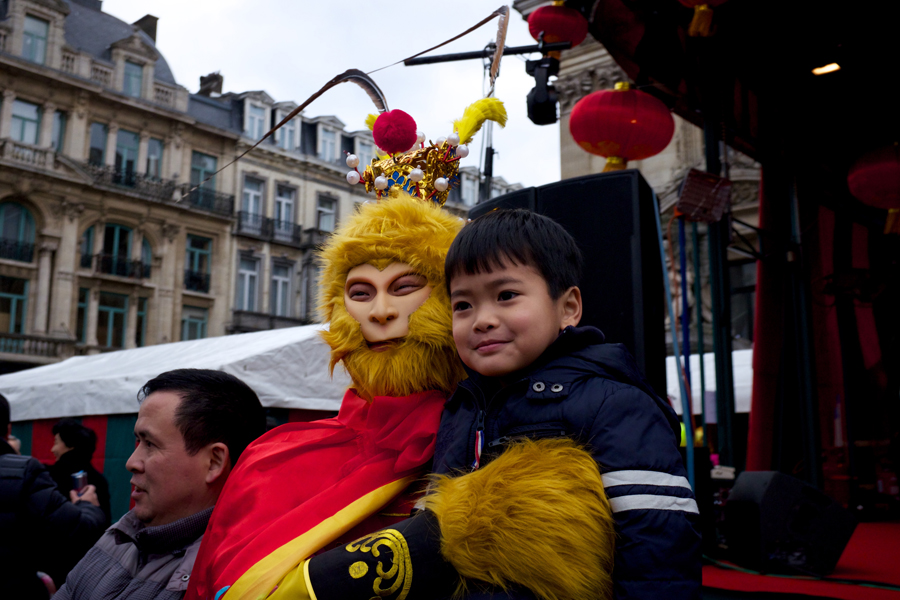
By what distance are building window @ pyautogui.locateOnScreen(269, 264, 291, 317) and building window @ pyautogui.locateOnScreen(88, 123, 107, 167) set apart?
607cm

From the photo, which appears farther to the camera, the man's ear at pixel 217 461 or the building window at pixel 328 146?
the building window at pixel 328 146

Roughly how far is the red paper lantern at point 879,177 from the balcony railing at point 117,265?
60.5ft

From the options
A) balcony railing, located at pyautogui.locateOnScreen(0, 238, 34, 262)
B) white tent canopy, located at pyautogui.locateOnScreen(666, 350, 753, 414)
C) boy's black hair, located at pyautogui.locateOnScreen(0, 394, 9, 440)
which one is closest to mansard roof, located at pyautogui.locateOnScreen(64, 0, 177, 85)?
balcony railing, located at pyautogui.locateOnScreen(0, 238, 34, 262)

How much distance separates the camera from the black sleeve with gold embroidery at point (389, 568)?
44.3 inches

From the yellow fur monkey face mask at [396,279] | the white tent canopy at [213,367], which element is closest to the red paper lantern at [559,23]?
the yellow fur monkey face mask at [396,279]

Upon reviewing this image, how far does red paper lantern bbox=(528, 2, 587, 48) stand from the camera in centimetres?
390

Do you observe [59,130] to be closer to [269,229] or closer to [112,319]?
[112,319]

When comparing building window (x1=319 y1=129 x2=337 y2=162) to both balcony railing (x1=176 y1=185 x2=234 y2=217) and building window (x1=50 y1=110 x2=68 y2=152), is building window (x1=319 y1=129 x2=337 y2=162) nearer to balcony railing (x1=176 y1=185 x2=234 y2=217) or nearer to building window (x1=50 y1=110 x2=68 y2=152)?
balcony railing (x1=176 y1=185 x2=234 y2=217)

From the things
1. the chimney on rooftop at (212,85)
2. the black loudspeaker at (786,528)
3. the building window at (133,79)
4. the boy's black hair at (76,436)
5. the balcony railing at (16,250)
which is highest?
the chimney on rooftop at (212,85)

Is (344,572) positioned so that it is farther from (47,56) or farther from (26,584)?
(47,56)

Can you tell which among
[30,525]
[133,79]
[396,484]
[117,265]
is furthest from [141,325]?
[396,484]

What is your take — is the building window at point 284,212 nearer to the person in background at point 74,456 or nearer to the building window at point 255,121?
the building window at point 255,121

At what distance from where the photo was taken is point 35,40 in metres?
17.9

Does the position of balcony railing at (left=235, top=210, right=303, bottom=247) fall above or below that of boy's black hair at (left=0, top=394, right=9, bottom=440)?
above
